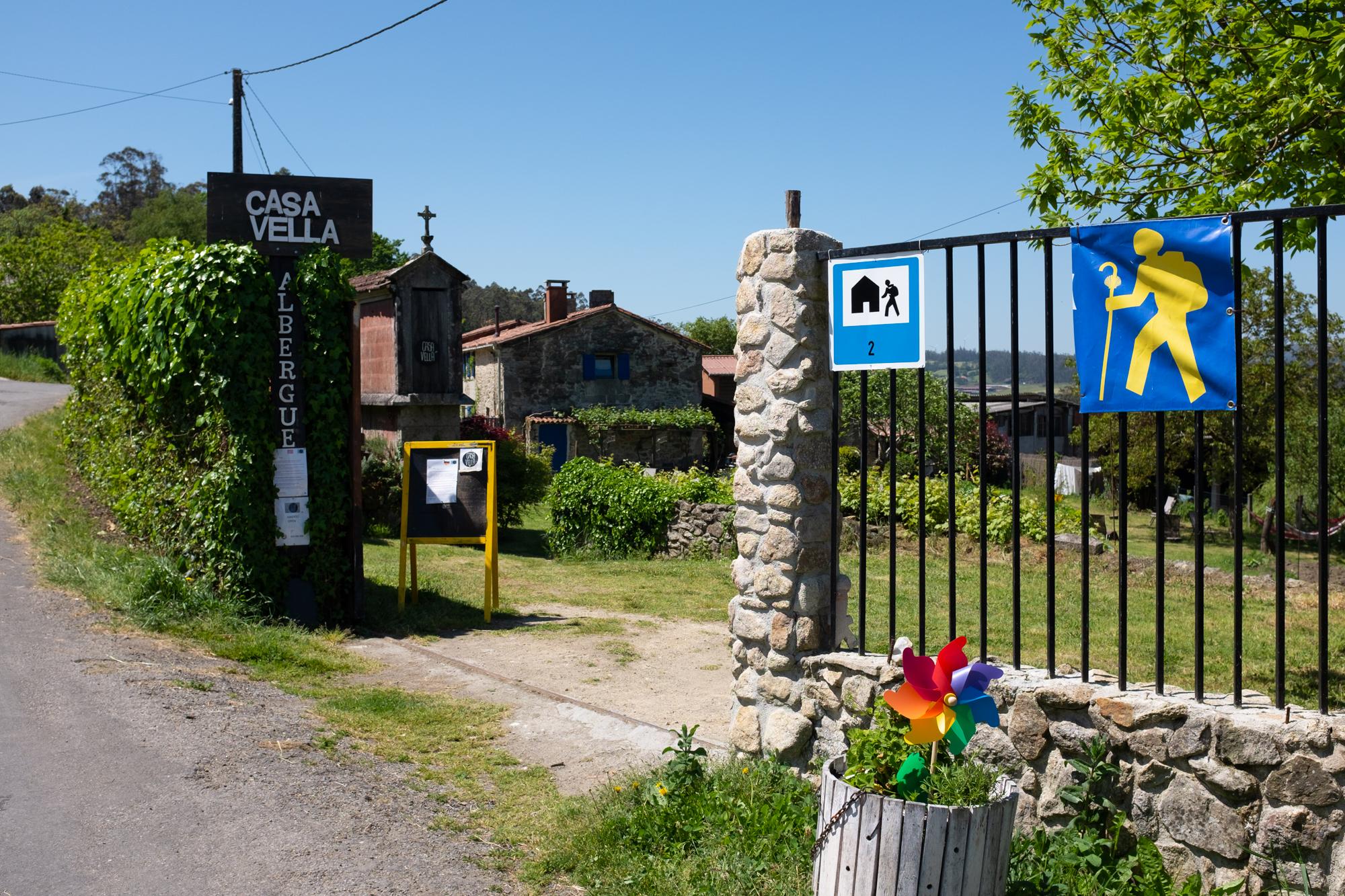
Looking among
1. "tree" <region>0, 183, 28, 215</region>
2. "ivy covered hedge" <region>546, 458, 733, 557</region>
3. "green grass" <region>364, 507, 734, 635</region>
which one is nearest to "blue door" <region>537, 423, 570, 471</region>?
"green grass" <region>364, 507, 734, 635</region>

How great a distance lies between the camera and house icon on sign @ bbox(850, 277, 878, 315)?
511cm

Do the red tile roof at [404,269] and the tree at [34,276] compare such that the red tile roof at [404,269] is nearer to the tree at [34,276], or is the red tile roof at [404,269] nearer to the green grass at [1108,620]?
the green grass at [1108,620]

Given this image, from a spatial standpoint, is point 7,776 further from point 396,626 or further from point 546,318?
point 546,318

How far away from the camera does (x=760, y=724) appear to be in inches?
217

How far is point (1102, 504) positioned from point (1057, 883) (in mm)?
30976

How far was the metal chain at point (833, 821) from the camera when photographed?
377 centimetres

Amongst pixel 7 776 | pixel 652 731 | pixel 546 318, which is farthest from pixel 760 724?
pixel 546 318

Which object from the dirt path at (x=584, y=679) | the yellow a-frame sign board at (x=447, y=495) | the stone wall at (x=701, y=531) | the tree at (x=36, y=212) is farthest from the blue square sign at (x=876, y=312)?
the tree at (x=36, y=212)

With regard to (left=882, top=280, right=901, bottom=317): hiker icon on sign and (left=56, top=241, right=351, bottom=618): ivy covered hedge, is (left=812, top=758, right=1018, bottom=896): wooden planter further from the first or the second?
(left=56, top=241, right=351, bottom=618): ivy covered hedge

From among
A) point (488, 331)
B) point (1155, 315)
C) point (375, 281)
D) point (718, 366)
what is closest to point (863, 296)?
point (1155, 315)

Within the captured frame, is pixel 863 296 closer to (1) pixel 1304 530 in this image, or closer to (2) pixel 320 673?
(2) pixel 320 673

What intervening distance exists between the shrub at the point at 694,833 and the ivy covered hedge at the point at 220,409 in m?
5.13

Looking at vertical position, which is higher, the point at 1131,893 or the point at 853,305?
the point at 853,305

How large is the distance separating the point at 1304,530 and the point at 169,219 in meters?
51.5
